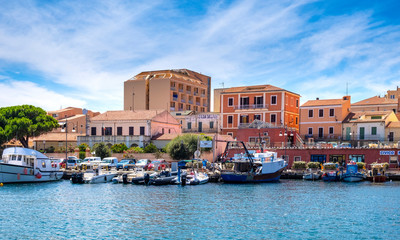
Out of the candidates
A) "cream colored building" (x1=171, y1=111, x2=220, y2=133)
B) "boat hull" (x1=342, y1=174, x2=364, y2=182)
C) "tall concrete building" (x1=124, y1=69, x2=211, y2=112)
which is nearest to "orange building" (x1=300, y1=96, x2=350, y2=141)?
"cream colored building" (x1=171, y1=111, x2=220, y2=133)

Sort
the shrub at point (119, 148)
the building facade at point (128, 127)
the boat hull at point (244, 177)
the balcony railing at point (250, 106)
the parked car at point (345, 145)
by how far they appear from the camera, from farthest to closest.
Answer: the balcony railing at point (250, 106) < the building facade at point (128, 127) < the shrub at point (119, 148) < the parked car at point (345, 145) < the boat hull at point (244, 177)

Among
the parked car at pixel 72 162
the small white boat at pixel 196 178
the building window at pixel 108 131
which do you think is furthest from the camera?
the building window at pixel 108 131

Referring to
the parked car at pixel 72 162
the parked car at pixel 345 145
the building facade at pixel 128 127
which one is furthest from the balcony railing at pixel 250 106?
the parked car at pixel 72 162

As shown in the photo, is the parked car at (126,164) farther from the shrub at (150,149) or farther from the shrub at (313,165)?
the shrub at (313,165)

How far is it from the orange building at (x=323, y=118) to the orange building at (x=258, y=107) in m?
2.24

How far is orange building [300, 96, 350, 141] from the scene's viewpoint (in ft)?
238

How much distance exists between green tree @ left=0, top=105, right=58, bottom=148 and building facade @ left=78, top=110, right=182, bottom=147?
6.45 metres

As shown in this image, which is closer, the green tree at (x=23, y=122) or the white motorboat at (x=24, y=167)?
the white motorboat at (x=24, y=167)

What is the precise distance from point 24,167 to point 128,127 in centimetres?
2760

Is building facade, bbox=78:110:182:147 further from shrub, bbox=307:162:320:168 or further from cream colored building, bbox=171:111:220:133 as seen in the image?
shrub, bbox=307:162:320:168

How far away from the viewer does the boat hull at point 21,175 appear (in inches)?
1966

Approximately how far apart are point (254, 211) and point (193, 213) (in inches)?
167


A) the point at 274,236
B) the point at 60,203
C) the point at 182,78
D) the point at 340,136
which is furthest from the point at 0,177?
the point at 182,78

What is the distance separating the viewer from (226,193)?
140 ft
